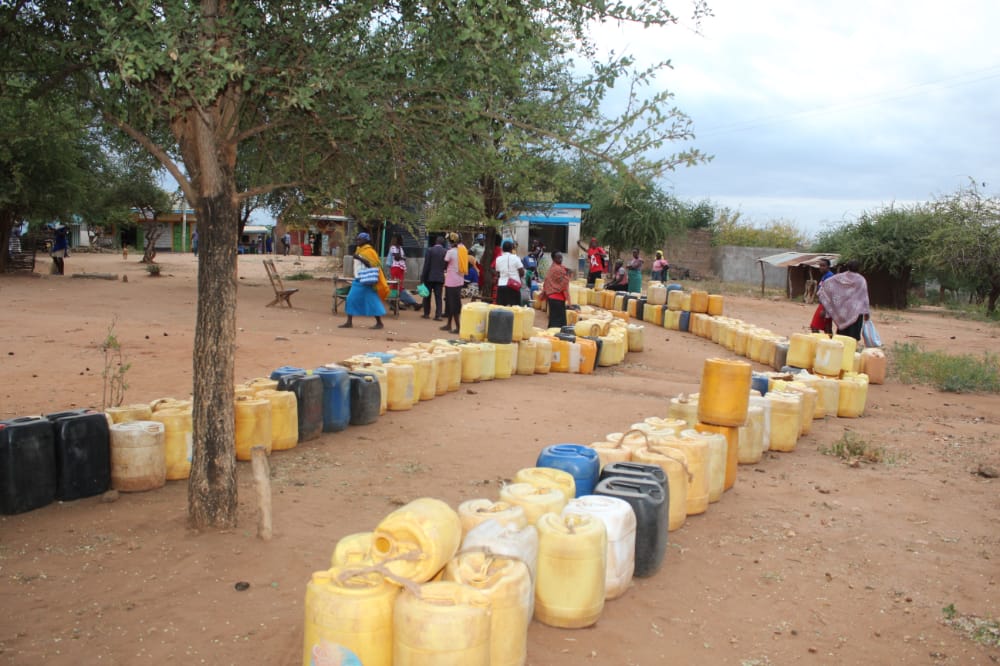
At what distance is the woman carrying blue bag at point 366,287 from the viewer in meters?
14.6

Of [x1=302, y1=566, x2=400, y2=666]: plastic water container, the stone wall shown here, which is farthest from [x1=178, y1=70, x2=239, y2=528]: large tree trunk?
the stone wall

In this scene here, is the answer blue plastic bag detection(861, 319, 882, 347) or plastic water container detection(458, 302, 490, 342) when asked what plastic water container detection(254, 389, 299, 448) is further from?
blue plastic bag detection(861, 319, 882, 347)

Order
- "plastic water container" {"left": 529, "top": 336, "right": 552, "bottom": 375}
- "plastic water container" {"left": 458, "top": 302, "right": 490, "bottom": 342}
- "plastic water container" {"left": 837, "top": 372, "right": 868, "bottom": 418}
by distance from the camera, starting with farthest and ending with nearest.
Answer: "plastic water container" {"left": 529, "top": 336, "right": 552, "bottom": 375}, "plastic water container" {"left": 458, "top": 302, "right": 490, "bottom": 342}, "plastic water container" {"left": 837, "top": 372, "right": 868, "bottom": 418}

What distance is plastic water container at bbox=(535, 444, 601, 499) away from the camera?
5168 mm

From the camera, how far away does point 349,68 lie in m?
4.78

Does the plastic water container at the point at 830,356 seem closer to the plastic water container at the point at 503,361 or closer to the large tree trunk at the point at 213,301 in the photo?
the plastic water container at the point at 503,361

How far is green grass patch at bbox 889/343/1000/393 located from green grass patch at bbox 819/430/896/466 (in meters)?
5.28

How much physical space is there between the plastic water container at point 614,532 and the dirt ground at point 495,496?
0.40ft

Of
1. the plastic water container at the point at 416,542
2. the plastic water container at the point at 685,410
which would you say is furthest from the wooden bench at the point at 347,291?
the plastic water container at the point at 416,542

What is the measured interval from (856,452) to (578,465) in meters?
4.09

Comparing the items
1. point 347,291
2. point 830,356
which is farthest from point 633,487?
point 347,291

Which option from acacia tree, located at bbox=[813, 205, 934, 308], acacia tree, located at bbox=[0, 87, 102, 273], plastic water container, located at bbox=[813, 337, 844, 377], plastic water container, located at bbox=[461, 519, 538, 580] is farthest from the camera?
acacia tree, located at bbox=[813, 205, 934, 308]

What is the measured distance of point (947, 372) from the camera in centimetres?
1284

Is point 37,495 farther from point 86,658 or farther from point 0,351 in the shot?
point 0,351
